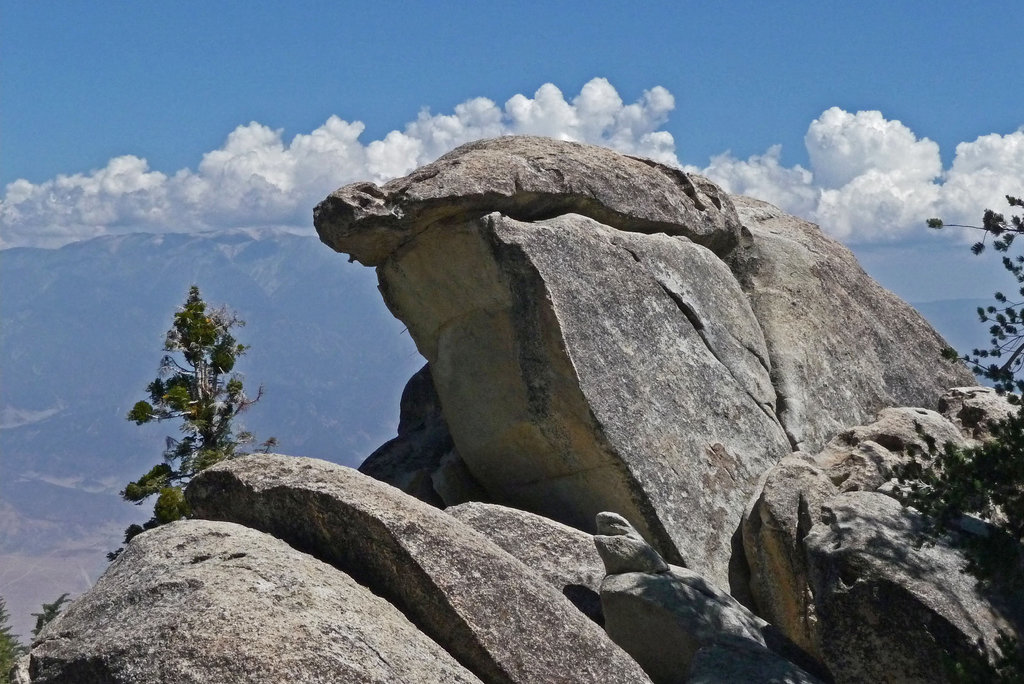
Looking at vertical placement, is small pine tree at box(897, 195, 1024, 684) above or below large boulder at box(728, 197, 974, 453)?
below

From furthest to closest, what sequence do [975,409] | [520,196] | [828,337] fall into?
[828,337] < [975,409] < [520,196]

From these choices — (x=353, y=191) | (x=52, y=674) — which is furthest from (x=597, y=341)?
(x=52, y=674)

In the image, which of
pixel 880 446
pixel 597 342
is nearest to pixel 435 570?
pixel 597 342

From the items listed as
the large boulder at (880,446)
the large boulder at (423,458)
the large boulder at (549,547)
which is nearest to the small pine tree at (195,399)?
the large boulder at (423,458)

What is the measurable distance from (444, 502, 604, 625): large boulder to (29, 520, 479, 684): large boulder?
6.02 metres

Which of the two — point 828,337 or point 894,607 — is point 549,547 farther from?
point 828,337

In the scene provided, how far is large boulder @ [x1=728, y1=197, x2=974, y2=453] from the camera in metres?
26.2

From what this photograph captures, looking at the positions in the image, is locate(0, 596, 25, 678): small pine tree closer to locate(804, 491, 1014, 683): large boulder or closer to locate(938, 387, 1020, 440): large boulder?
locate(804, 491, 1014, 683): large boulder

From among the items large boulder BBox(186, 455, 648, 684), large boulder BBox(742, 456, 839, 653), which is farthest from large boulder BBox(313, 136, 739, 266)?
large boulder BBox(186, 455, 648, 684)

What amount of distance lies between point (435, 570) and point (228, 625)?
2.45 m

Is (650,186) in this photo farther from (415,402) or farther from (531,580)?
(531,580)

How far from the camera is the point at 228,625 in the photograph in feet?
38.5

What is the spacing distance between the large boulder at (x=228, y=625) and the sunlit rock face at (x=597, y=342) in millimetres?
9656

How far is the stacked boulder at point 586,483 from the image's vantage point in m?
12.7
